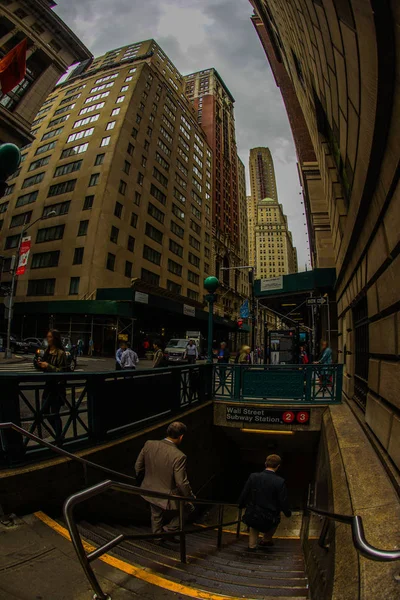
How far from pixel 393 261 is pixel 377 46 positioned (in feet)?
8.06

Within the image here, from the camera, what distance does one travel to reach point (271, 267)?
12631 centimetres

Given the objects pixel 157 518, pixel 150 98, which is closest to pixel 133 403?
pixel 157 518

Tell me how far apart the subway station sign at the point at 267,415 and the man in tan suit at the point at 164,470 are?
200 inches

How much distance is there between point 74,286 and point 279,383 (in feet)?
98.3

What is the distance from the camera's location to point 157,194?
4809cm

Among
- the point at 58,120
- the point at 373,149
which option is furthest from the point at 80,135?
the point at 373,149

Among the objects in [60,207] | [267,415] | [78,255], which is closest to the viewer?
[267,415]

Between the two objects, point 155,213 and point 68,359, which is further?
point 155,213

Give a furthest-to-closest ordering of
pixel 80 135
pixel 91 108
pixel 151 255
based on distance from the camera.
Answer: pixel 91 108 < pixel 151 255 < pixel 80 135

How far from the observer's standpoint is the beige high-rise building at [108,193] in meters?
35.8

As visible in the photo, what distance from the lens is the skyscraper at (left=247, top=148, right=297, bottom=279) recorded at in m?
126

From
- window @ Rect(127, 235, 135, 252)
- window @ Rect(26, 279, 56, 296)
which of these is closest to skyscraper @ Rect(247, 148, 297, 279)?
window @ Rect(127, 235, 135, 252)

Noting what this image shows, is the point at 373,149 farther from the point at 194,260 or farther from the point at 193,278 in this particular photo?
the point at 194,260

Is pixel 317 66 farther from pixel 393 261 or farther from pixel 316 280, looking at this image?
pixel 316 280
